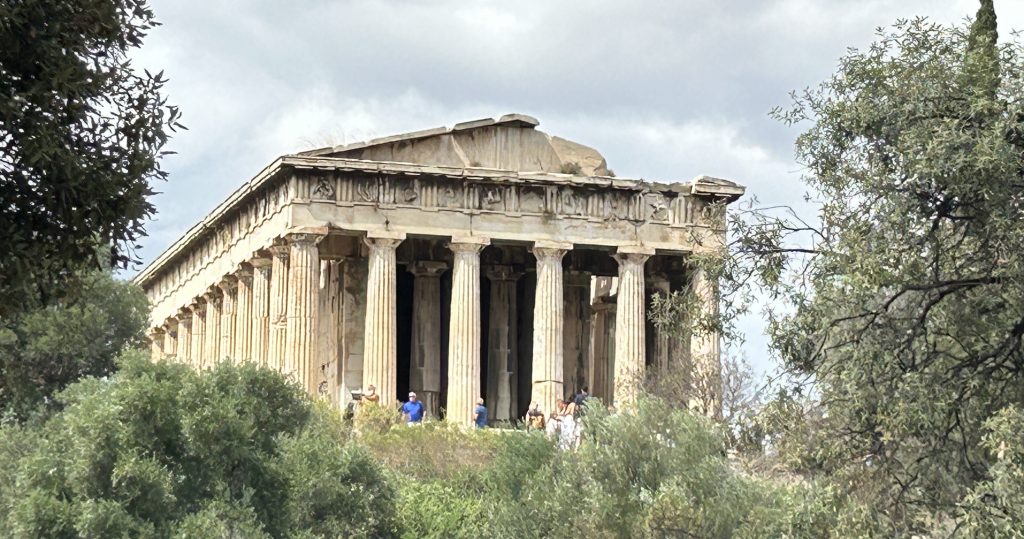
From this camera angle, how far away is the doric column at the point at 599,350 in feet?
166

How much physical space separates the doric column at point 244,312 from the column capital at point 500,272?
5419 millimetres

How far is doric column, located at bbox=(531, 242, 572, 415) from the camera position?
44438 millimetres

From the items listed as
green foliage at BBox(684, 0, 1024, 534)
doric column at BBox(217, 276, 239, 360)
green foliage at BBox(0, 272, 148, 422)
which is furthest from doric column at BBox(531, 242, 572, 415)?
green foliage at BBox(684, 0, 1024, 534)

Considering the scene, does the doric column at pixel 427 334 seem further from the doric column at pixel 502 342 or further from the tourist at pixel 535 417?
the tourist at pixel 535 417

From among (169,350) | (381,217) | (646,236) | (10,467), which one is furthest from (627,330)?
(169,350)

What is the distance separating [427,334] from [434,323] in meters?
0.30

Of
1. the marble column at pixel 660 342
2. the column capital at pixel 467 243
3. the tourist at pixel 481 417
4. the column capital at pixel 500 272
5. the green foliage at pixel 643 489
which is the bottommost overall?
the green foliage at pixel 643 489

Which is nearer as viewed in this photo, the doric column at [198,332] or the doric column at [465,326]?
the doric column at [465,326]

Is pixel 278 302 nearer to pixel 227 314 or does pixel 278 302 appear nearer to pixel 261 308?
pixel 261 308

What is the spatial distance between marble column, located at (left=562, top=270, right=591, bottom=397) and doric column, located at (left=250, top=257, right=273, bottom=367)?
7.41m

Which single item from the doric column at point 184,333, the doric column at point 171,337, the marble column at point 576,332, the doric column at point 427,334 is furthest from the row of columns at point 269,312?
the marble column at point 576,332

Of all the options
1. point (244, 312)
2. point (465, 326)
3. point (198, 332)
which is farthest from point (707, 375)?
point (198, 332)

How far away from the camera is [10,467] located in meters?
35.3

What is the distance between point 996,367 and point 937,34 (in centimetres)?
287
